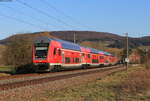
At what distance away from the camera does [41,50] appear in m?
29.8

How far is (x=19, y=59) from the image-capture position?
1761 inches

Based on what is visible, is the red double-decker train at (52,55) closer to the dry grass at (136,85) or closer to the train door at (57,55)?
the train door at (57,55)

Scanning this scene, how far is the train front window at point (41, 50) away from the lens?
29.4 meters

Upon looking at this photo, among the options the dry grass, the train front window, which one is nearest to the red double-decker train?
the train front window

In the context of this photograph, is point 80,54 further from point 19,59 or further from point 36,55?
point 36,55

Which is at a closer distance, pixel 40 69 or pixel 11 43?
pixel 40 69

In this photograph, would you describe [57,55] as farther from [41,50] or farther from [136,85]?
[136,85]

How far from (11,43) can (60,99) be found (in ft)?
122

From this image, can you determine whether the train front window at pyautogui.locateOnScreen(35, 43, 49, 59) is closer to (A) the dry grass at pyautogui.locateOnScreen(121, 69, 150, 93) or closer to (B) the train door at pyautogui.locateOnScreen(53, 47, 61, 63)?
(B) the train door at pyautogui.locateOnScreen(53, 47, 61, 63)

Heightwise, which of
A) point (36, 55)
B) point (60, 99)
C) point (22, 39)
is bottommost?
point (60, 99)

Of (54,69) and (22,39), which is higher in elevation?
(22,39)

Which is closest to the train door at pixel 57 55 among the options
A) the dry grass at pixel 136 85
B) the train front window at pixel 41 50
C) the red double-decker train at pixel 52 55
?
the red double-decker train at pixel 52 55

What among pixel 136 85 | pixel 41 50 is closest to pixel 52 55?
pixel 41 50

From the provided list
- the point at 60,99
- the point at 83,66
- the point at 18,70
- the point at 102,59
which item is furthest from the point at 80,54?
the point at 60,99
